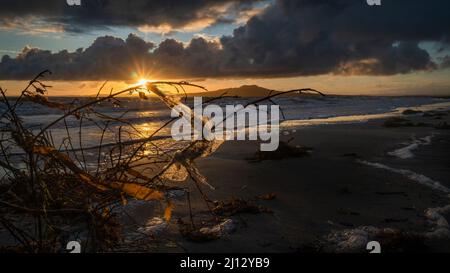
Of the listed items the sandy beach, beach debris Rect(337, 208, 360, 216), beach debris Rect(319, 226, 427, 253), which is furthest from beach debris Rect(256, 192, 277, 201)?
beach debris Rect(319, 226, 427, 253)

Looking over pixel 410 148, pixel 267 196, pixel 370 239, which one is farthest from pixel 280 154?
pixel 370 239

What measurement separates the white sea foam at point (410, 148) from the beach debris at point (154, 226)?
699cm

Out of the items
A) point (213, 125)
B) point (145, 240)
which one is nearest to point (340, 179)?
point (145, 240)

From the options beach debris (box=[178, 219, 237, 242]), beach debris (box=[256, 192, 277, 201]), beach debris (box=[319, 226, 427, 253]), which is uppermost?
beach debris (box=[178, 219, 237, 242])

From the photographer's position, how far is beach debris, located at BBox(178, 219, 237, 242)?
4.20m

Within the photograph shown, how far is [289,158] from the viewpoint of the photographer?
9.47 metres

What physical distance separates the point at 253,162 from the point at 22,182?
755cm

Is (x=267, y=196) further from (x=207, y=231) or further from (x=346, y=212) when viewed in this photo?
(x=207, y=231)

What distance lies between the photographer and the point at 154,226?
4.65 metres

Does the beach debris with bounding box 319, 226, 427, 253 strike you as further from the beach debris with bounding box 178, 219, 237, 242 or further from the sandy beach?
the beach debris with bounding box 178, 219, 237, 242

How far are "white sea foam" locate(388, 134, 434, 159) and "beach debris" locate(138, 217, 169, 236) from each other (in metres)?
6.99

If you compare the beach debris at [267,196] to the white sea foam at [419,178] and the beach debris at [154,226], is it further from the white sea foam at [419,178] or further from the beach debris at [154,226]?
the white sea foam at [419,178]

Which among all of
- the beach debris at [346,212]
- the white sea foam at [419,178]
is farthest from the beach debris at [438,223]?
the white sea foam at [419,178]
